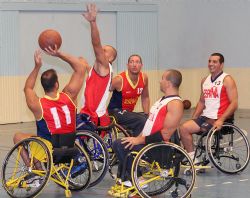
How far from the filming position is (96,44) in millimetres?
6777

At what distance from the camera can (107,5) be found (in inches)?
512

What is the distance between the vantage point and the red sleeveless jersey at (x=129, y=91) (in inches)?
312

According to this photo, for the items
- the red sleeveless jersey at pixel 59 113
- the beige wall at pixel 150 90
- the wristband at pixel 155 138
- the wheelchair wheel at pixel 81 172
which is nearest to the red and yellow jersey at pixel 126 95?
the wheelchair wheel at pixel 81 172

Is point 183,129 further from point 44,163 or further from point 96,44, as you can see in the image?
point 44,163

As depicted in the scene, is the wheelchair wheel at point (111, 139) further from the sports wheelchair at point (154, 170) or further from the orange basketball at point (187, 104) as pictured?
the orange basketball at point (187, 104)

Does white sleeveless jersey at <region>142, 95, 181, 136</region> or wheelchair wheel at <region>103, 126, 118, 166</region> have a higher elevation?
white sleeveless jersey at <region>142, 95, 181, 136</region>

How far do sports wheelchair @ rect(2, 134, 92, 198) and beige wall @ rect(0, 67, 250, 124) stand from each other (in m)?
5.62

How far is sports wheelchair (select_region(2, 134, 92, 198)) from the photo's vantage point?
618cm

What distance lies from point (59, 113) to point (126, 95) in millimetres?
1665

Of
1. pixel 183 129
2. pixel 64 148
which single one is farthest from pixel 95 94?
pixel 64 148

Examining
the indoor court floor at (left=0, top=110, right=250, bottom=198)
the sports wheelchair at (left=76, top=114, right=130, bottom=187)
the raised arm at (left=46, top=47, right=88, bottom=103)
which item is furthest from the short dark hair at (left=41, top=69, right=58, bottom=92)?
the indoor court floor at (left=0, top=110, right=250, bottom=198)

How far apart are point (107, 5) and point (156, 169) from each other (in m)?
7.14

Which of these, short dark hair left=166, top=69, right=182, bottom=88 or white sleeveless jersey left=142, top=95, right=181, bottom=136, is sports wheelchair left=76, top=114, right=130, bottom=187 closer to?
white sleeveless jersey left=142, top=95, right=181, bottom=136

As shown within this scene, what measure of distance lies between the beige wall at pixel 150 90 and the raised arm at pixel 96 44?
5.14 meters
